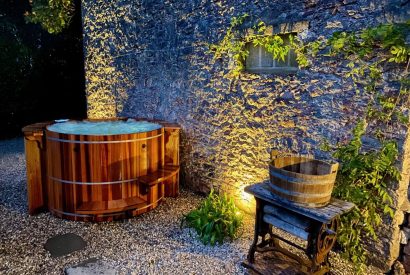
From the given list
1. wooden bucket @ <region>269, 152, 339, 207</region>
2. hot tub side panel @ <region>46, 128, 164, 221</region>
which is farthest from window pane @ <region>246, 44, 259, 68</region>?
wooden bucket @ <region>269, 152, 339, 207</region>

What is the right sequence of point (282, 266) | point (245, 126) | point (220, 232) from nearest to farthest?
point (282, 266)
point (220, 232)
point (245, 126)

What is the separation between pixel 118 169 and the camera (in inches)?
166

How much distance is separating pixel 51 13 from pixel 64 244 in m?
7.64

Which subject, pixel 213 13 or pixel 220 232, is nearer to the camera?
pixel 220 232

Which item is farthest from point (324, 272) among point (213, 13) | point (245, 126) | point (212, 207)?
point (213, 13)

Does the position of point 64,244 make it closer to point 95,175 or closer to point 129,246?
point 129,246

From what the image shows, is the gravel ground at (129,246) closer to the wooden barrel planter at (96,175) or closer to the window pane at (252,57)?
the wooden barrel planter at (96,175)

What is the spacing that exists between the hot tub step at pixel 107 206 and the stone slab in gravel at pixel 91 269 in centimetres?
90

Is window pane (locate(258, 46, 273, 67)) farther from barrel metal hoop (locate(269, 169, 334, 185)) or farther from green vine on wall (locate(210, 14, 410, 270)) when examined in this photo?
barrel metal hoop (locate(269, 169, 334, 185))

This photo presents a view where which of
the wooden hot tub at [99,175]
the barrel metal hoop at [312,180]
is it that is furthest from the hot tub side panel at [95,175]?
the barrel metal hoop at [312,180]

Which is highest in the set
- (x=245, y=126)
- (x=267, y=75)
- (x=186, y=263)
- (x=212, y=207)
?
(x=267, y=75)

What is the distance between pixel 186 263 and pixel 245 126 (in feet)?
6.53

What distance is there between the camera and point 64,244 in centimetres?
361

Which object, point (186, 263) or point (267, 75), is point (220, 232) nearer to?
point (186, 263)
